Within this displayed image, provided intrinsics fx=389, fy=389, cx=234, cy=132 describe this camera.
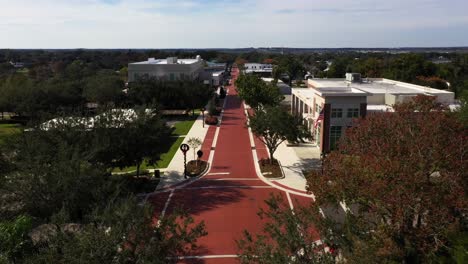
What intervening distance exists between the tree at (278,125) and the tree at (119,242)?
64.6 ft

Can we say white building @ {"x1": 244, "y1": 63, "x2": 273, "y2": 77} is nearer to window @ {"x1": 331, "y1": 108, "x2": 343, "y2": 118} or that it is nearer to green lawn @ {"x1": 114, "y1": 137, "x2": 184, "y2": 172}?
green lawn @ {"x1": 114, "y1": 137, "x2": 184, "y2": 172}

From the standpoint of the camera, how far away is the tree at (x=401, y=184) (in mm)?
15695

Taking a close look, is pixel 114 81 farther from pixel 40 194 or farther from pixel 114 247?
pixel 114 247

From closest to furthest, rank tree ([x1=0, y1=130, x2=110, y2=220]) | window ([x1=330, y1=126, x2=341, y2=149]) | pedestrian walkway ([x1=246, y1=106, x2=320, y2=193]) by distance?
1. tree ([x1=0, y1=130, x2=110, y2=220])
2. pedestrian walkway ([x1=246, y1=106, x2=320, y2=193])
3. window ([x1=330, y1=126, x2=341, y2=149])

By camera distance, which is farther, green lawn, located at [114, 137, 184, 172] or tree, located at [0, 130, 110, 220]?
green lawn, located at [114, 137, 184, 172]

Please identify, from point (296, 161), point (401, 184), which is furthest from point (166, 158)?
point (401, 184)

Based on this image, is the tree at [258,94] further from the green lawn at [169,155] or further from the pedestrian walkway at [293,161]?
the green lawn at [169,155]

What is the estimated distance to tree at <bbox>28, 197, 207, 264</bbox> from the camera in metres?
12.1

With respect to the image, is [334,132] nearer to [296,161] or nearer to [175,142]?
[296,161]

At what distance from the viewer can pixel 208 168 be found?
Answer: 35.0 m

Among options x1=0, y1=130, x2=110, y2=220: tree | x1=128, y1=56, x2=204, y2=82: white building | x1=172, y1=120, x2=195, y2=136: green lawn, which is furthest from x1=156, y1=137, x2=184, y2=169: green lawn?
x1=128, y1=56, x2=204, y2=82: white building

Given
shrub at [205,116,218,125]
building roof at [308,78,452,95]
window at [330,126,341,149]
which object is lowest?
shrub at [205,116,218,125]

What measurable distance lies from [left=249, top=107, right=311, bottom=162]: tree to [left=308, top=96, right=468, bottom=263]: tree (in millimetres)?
12649

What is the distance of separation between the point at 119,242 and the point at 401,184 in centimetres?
1117
